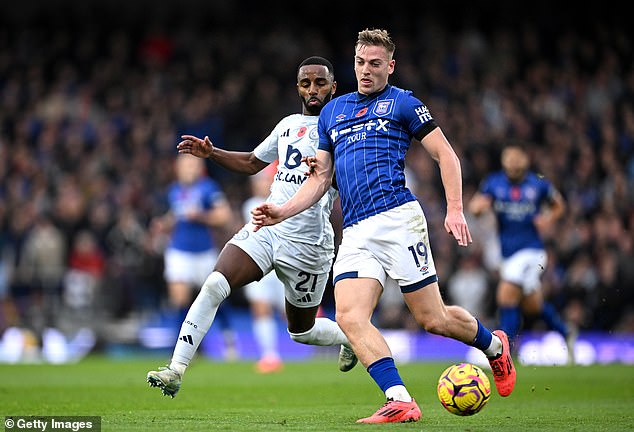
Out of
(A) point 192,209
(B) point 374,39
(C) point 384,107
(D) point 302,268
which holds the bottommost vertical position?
(D) point 302,268

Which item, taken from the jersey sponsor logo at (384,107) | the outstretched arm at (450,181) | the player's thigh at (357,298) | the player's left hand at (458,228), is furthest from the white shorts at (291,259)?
the player's left hand at (458,228)

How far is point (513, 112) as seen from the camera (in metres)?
21.8

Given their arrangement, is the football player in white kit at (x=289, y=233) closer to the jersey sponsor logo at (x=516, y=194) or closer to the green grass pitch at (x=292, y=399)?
the green grass pitch at (x=292, y=399)

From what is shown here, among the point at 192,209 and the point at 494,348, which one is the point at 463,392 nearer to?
the point at 494,348

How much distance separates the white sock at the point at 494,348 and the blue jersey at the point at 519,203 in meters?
5.10

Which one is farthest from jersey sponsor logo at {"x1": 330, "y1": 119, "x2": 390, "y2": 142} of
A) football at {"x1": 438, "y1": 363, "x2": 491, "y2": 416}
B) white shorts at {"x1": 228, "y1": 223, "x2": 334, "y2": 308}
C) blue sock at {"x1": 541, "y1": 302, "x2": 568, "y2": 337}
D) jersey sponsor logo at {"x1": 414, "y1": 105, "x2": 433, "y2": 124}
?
blue sock at {"x1": 541, "y1": 302, "x2": 568, "y2": 337}

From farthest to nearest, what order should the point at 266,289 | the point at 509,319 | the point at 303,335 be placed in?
the point at 266,289
the point at 509,319
the point at 303,335

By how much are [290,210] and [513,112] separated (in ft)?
48.8

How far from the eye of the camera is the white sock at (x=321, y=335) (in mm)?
9352

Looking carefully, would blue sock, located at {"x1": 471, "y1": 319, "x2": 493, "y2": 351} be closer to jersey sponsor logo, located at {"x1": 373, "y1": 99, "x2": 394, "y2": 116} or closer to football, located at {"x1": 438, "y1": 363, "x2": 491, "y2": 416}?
football, located at {"x1": 438, "y1": 363, "x2": 491, "y2": 416}

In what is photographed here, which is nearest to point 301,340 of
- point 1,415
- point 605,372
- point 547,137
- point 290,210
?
point 290,210

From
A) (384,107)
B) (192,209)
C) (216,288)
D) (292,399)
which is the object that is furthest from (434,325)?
(192,209)

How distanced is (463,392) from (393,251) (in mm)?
1078

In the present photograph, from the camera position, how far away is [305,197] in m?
7.81
